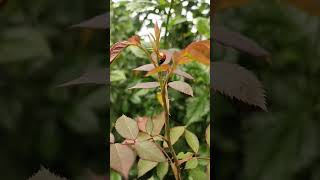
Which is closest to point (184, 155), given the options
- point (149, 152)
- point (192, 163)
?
point (192, 163)

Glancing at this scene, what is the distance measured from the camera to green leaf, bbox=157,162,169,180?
892 millimetres

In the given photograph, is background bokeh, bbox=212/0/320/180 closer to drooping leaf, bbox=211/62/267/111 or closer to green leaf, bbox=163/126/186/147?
drooping leaf, bbox=211/62/267/111

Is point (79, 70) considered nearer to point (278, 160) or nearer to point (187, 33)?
point (278, 160)

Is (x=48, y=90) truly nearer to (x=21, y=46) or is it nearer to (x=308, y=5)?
(x=21, y=46)

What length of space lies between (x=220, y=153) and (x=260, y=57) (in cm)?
14

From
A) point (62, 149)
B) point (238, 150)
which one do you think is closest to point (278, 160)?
point (238, 150)

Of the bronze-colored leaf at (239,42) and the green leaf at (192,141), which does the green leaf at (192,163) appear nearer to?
the green leaf at (192,141)

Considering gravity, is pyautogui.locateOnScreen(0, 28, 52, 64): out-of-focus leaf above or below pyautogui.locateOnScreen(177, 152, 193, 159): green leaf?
above

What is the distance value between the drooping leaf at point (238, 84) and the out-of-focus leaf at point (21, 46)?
23cm

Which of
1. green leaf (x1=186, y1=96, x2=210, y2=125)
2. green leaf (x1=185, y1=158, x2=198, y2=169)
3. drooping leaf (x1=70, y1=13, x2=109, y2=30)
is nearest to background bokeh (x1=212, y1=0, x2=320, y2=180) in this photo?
drooping leaf (x1=70, y1=13, x2=109, y2=30)

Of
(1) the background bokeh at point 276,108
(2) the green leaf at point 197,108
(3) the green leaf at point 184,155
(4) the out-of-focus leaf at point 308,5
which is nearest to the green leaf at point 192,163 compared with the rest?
(3) the green leaf at point 184,155

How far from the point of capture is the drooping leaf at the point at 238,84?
61 cm

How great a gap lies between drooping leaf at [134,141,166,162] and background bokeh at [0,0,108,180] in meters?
0.16

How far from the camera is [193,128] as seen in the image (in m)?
1.01
